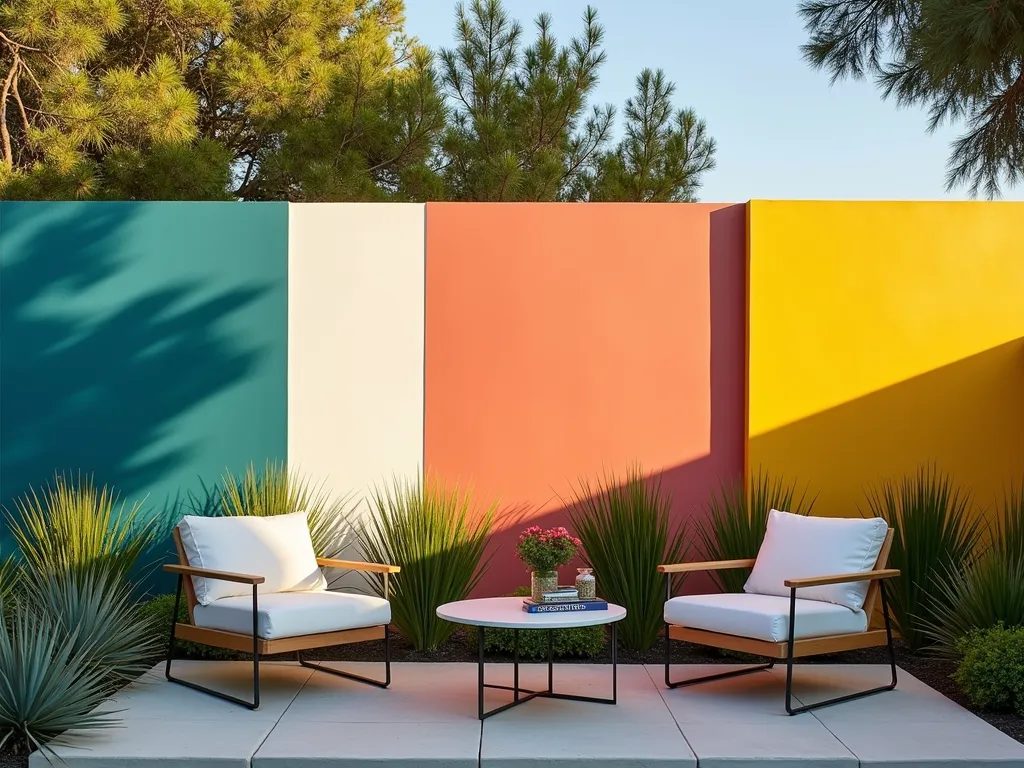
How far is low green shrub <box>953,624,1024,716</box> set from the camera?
480cm

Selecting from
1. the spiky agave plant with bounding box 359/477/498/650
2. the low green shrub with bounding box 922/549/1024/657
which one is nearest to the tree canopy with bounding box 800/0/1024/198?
the low green shrub with bounding box 922/549/1024/657

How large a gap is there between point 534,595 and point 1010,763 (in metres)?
2.06

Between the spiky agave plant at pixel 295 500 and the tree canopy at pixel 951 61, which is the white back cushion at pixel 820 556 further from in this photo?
the spiky agave plant at pixel 295 500

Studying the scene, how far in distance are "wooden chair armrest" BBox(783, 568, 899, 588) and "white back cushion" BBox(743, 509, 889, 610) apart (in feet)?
0.22

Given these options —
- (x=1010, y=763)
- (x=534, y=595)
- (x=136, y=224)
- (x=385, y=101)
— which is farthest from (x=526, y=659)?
(x=385, y=101)

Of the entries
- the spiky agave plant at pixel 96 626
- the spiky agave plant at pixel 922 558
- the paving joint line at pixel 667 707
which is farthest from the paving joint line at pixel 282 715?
the spiky agave plant at pixel 922 558

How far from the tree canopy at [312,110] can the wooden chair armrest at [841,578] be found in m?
5.88

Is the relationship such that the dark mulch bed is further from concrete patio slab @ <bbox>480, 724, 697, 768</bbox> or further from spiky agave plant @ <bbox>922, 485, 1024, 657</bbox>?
concrete patio slab @ <bbox>480, 724, 697, 768</bbox>

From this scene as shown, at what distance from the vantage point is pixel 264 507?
20.6ft

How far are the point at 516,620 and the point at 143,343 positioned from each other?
330cm

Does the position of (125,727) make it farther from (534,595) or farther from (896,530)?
(896,530)

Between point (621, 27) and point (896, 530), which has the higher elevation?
point (621, 27)

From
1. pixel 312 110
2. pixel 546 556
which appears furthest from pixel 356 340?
pixel 312 110

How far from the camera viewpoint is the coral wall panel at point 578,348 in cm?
672
